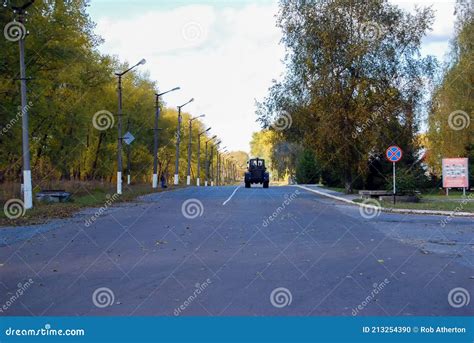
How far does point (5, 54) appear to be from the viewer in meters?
31.8

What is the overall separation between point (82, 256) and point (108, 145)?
A: 54.5 meters

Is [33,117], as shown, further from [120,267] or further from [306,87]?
[120,267]

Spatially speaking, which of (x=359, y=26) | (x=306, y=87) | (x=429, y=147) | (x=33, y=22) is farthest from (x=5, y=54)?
(x=429, y=147)
